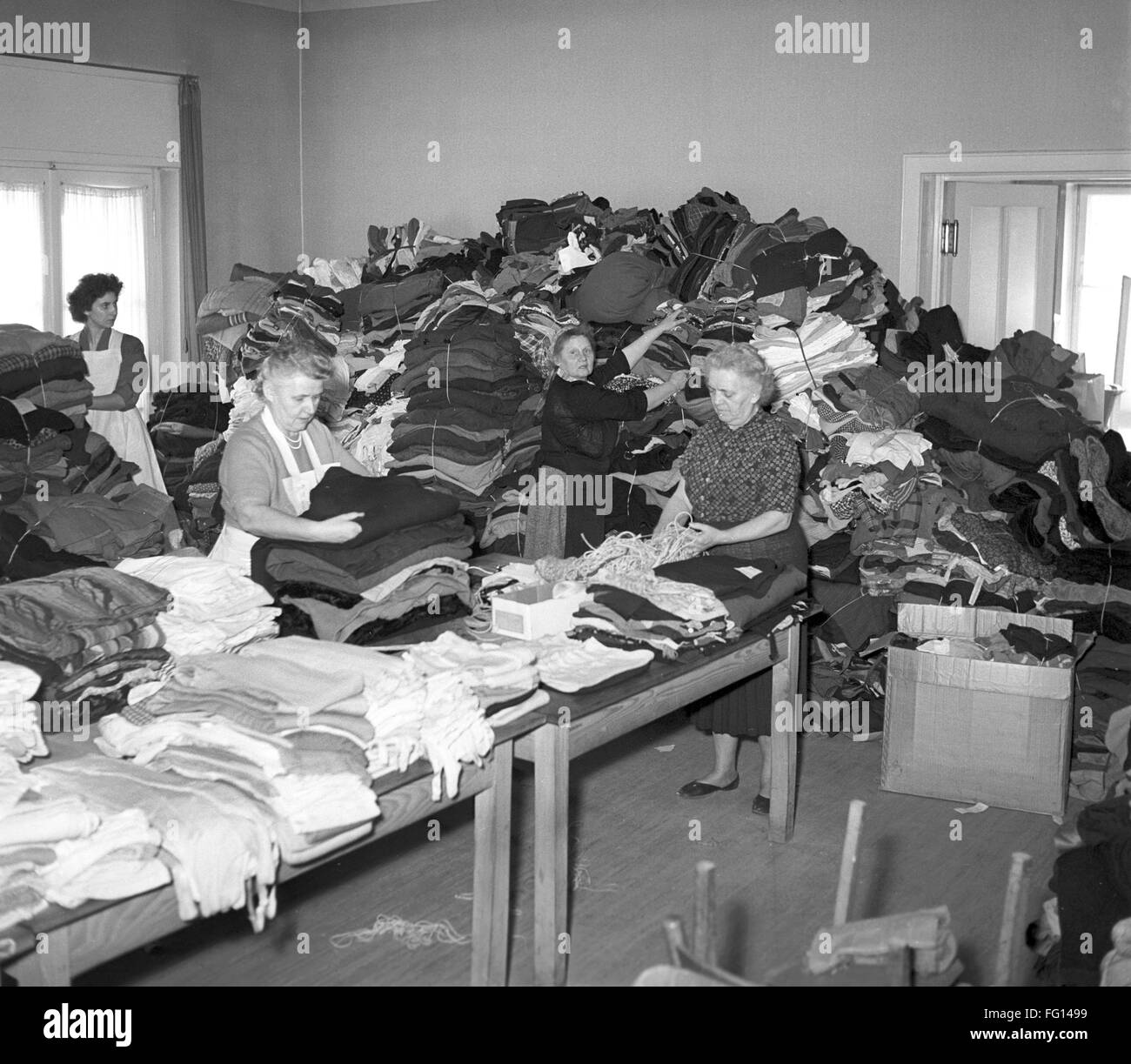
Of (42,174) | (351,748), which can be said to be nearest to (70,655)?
(351,748)

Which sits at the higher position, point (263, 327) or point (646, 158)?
point (646, 158)

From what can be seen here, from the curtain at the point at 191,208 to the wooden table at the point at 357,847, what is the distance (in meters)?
5.89

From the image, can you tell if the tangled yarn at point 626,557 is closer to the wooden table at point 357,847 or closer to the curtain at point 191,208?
the wooden table at point 357,847

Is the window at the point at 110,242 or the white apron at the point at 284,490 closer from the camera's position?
the white apron at the point at 284,490

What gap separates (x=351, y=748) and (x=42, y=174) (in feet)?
20.1

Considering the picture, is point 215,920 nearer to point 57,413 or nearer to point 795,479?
point 795,479

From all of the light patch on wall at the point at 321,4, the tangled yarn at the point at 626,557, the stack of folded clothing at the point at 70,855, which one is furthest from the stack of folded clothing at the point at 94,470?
the light patch on wall at the point at 321,4

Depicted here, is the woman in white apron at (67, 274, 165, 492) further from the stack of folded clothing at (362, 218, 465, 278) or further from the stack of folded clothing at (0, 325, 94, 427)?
the stack of folded clothing at (362, 218, 465, 278)

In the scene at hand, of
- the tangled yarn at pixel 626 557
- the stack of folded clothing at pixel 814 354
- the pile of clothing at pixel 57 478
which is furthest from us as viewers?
the stack of folded clothing at pixel 814 354

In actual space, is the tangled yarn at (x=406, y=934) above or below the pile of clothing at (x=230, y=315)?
below

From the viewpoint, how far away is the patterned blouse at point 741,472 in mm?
4137

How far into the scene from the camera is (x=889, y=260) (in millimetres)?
6441

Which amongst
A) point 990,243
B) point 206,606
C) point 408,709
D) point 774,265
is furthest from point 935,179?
point 408,709
